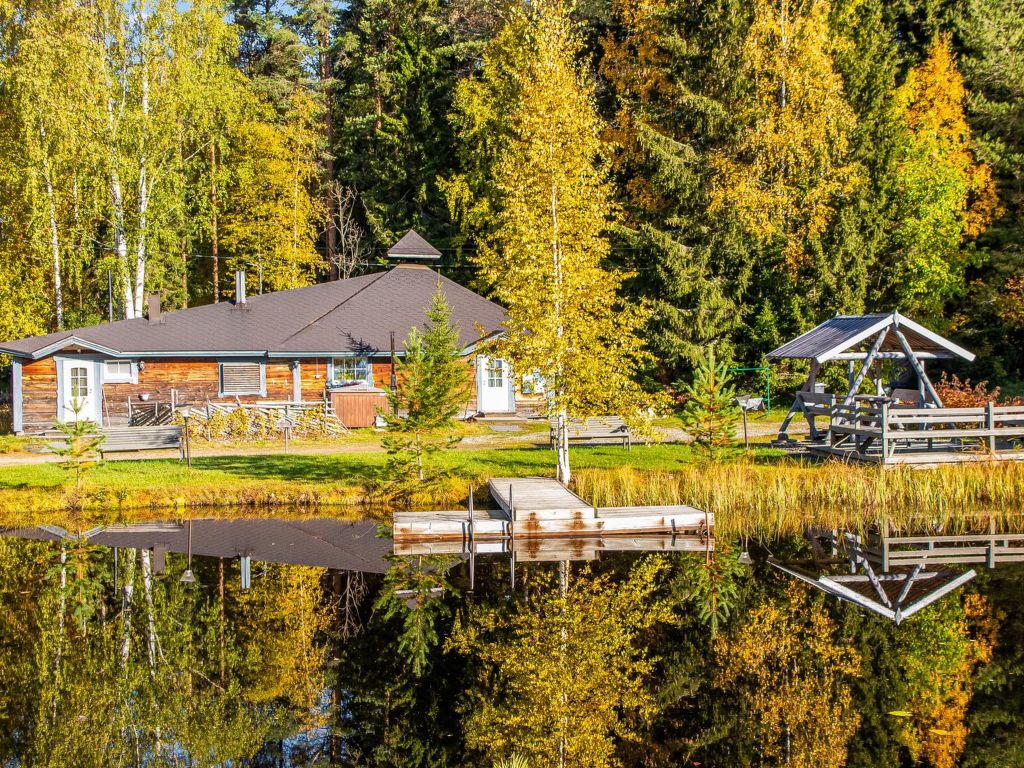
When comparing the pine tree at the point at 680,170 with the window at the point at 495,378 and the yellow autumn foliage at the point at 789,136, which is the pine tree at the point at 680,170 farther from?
the window at the point at 495,378

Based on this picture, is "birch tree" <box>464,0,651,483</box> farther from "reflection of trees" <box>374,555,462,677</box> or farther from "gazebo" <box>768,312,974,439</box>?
"gazebo" <box>768,312,974,439</box>

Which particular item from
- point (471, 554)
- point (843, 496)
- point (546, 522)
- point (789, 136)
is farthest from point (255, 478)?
point (789, 136)

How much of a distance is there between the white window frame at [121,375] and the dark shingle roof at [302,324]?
0.67 metres

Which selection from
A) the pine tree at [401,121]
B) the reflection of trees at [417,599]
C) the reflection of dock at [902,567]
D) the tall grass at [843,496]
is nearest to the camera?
the reflection of trees at [417,599]

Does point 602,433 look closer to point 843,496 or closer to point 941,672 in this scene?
point 843,496

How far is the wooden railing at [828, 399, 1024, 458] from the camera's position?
728 inches

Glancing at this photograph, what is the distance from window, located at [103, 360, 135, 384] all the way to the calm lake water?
15.2m

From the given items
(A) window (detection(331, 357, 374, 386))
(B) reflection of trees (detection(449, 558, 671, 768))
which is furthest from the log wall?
(B) reflection of trees (detection(449, 558, 671, 768))

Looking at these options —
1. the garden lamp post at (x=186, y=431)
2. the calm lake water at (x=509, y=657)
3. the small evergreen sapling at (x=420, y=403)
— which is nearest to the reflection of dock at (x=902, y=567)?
the calm lake water at (x=509, y=657)

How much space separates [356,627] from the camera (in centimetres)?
1240

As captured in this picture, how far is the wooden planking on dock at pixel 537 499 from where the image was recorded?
52.0ft

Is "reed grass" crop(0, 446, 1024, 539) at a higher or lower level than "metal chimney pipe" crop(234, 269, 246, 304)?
lower

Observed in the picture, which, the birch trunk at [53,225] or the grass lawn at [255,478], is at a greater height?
the birch trunk at [53,225]

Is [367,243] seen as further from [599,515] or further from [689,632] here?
[689,632]
